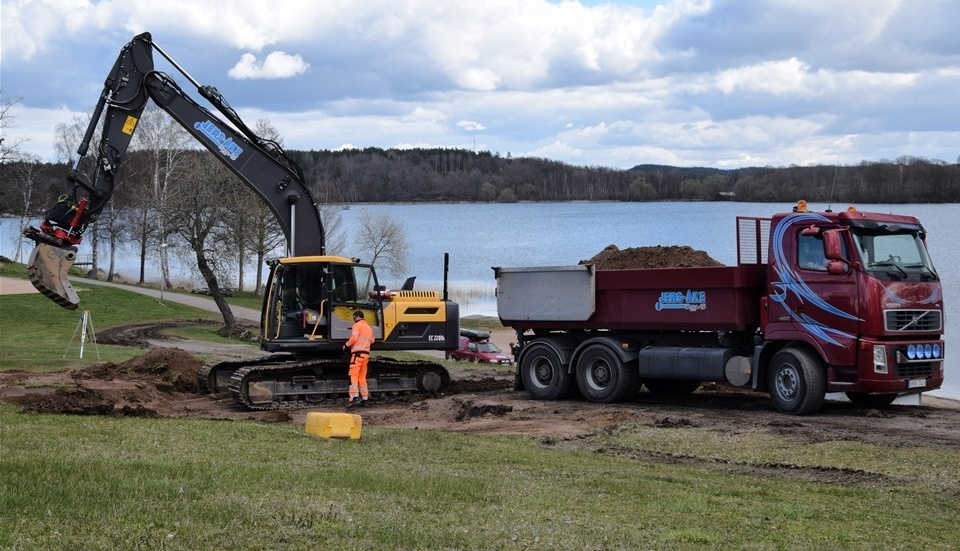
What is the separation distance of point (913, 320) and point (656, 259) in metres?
5.25

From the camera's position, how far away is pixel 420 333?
70.2 ft

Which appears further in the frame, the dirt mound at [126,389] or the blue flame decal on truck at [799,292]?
the blue flame decal on truck at [799,292]

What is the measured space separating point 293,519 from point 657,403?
12701 millimetres

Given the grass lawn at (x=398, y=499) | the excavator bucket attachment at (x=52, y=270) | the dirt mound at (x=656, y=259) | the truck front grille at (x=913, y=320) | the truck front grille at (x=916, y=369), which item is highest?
the dirt mound at (x=656, y=259)

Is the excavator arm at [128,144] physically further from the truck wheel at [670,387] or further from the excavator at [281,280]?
the truck wheel at [670,387]

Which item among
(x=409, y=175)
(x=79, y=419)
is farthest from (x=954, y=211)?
(x=79, y=419)

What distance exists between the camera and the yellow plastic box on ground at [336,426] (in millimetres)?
14594

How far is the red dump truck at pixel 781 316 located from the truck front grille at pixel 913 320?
22 millimetres

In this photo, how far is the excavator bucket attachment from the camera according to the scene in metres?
18.4

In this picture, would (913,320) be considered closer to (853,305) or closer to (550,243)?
(853,305)

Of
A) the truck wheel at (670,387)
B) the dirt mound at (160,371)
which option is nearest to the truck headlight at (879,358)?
the truck wheel at (670,387)

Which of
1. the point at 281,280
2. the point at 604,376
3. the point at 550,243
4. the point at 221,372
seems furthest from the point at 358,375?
the point at 550,243

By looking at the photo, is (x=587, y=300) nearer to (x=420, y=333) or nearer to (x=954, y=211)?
(x=420, y=333)

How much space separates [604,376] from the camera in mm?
A: 20250
